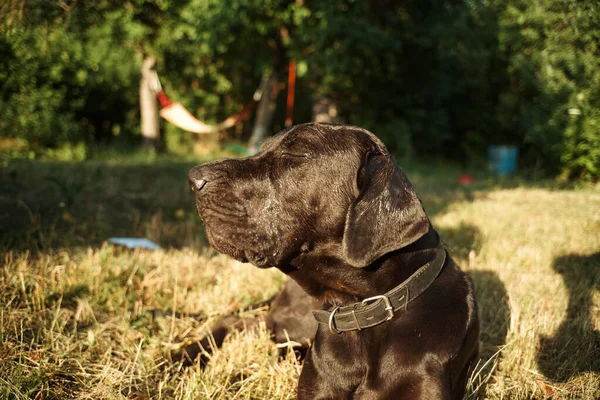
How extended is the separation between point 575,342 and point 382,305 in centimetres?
163

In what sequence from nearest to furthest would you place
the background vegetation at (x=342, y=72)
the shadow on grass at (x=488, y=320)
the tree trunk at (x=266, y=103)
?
1. the shadow on grass at (x=488, y=320)
2. the background vegetation at (x=342, y=72)
3. the tree trunk at (x=266, y=103)

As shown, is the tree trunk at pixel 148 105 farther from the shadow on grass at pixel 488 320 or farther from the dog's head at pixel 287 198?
the dog's head at pixel 287 198

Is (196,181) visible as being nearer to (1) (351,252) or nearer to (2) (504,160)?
(1) (351,252)

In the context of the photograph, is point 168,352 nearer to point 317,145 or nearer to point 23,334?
point 23,334

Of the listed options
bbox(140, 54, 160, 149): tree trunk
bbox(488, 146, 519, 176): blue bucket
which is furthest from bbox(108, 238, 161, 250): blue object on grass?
bbox(488, 146, 519, 176): blue bucket

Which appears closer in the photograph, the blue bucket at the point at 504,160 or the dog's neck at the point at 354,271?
the dog's neck at the point at 354,271

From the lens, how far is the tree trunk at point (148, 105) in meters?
12.2

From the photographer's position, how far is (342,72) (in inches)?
609

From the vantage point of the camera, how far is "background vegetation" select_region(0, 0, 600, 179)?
9.14 m

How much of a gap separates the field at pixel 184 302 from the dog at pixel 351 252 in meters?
0.49

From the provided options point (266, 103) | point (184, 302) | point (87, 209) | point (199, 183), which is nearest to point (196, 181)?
point (199, 183)

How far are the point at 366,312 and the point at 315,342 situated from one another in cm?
43

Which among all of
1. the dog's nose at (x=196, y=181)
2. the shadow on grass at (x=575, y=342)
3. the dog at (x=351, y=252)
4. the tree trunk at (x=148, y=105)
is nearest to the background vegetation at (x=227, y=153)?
the shadow on grass at (x=575, y=342)

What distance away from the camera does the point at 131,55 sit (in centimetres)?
1348
